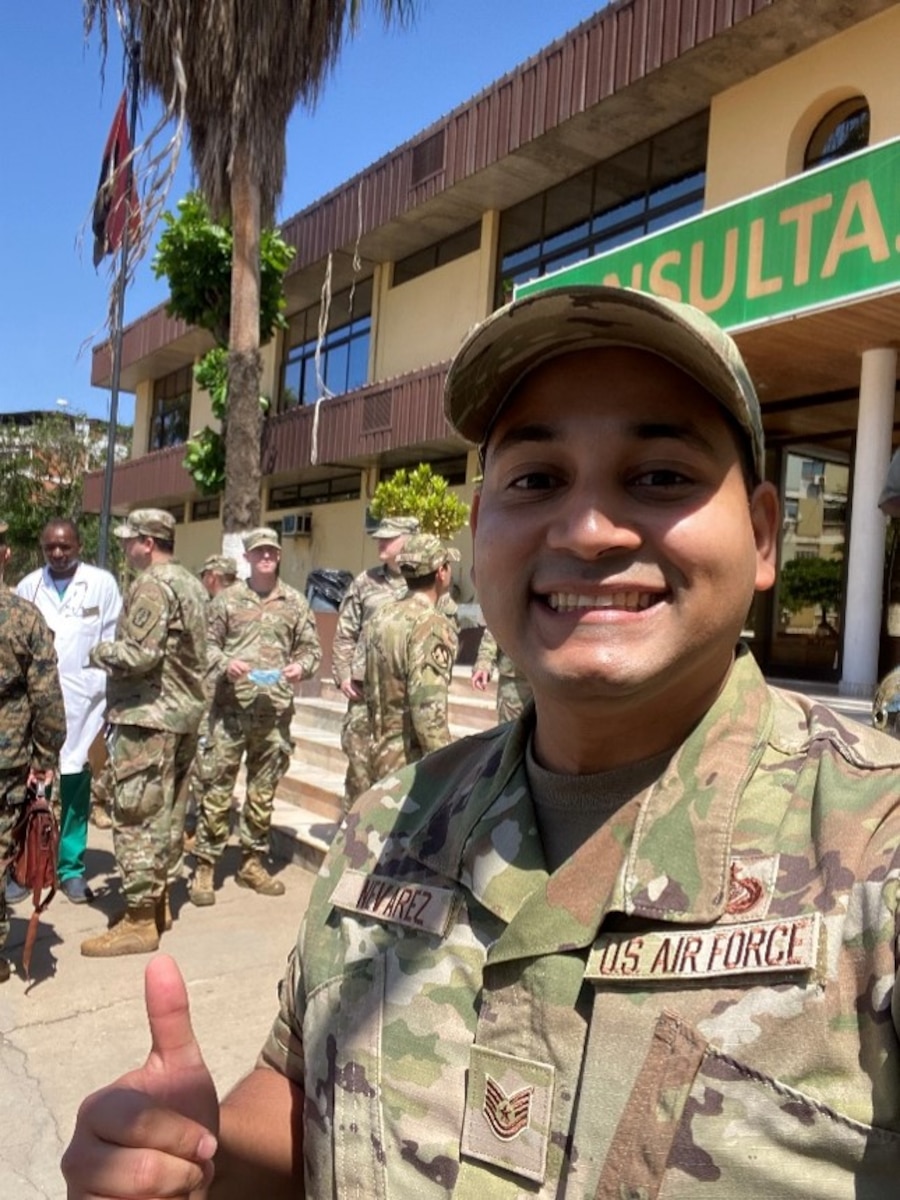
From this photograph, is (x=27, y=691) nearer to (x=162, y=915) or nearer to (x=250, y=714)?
(x=162, y=915)

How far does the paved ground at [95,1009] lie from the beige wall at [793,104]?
8.28 m

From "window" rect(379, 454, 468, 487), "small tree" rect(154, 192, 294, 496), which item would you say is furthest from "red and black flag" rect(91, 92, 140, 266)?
"window" rect(379, 454, 468, 487)

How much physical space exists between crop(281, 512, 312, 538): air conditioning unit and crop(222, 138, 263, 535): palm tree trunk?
6.84m

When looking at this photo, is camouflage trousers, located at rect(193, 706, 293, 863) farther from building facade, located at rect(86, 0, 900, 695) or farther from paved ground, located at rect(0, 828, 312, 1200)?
building facade, located at rect(86, 0, 900, 695)

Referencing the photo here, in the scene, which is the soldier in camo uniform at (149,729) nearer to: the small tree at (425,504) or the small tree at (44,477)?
the small tree at (425,504)

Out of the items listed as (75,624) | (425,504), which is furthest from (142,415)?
(75,624)

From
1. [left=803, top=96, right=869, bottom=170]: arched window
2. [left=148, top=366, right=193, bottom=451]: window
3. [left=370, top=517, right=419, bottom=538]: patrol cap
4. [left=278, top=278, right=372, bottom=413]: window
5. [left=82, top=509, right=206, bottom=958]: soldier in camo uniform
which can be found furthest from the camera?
[left=148, top=366, right=193, bottom=451]: window

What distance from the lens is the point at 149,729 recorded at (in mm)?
4633

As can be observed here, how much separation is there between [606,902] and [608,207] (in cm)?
1228

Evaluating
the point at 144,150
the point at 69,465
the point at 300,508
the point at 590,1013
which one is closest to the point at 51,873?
the point at 590,1013

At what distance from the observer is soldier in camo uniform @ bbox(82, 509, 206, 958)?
454cm

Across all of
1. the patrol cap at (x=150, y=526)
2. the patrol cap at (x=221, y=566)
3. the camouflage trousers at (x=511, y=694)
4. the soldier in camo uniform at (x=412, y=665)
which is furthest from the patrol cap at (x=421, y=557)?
the patrol cap at (x=221, y=566)

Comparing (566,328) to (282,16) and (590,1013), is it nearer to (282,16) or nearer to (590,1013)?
(590,1013)

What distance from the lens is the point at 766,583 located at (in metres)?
1.17
